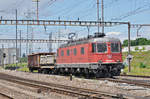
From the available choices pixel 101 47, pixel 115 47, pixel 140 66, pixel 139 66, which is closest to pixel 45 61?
pixel 101 47

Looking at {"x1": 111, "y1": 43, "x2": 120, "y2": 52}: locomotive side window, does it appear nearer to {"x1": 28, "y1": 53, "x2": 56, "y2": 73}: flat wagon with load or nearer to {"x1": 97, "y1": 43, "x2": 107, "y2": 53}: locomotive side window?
{"x1": 97, "y1": 43, "x2": 107, "y2": 53}: locomotive side window

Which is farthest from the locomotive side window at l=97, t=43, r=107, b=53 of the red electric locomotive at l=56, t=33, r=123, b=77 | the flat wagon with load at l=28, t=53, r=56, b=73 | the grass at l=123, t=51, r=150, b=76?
the flat wagon with load at l=28, t=53, r=56, b=73

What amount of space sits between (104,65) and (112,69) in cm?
82

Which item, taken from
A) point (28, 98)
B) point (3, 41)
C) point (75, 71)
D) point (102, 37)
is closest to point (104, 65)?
point (102, 37)

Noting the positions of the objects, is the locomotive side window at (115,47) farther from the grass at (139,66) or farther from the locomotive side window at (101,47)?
the grass at (139,66)

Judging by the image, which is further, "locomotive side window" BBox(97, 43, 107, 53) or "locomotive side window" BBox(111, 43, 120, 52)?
"locomotive side window" BBox(111, 43, 120, 52)

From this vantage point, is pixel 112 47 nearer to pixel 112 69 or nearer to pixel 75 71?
pixel 112 69

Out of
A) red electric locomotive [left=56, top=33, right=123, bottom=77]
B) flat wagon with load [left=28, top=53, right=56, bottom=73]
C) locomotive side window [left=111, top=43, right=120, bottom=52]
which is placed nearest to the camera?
red electric locomotive [left=56, top=33, right=123, bottom=77]

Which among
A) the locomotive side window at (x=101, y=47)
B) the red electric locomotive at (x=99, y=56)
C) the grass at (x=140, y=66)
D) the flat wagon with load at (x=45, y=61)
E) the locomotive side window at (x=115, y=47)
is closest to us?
the red electric locomotive at (x=99, y=56)

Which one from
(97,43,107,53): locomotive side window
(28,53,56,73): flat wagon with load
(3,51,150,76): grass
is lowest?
(3,51,150,76): grass

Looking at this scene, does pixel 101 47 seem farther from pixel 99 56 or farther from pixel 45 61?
pixel 45 61

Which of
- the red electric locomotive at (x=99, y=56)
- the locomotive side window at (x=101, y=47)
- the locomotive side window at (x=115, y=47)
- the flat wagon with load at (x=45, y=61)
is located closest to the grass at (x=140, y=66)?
the locomotive side window at (x=115, y=47)

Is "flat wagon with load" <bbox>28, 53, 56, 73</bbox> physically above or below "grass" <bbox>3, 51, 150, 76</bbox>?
above

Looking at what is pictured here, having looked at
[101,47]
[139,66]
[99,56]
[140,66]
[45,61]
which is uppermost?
[101,47]
